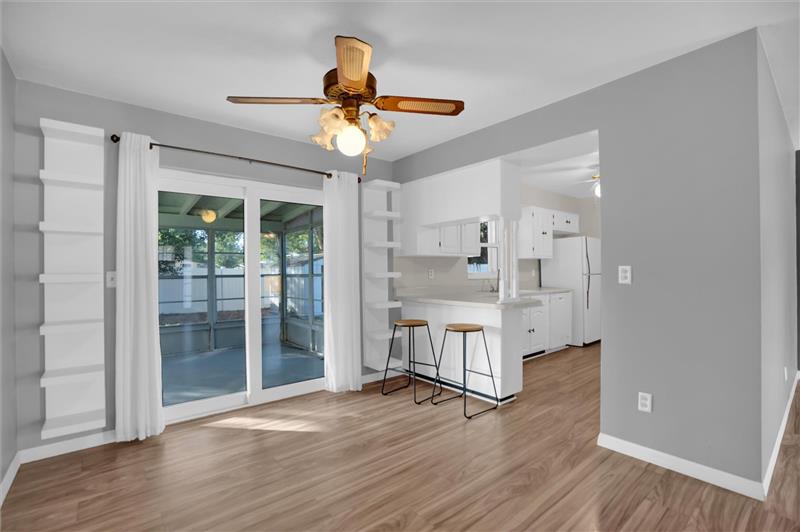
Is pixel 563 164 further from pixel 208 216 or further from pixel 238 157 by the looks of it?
pixel 208 216

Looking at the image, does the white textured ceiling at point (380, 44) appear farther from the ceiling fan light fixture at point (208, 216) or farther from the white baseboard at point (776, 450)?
the white baseboard at point (776, 450)

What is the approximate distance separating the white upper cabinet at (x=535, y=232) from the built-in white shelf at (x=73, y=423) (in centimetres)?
496

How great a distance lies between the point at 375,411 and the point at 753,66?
11.4 ft

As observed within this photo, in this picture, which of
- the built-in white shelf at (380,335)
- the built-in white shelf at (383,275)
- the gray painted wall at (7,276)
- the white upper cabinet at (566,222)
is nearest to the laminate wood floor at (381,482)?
the gray painted wall at (7,276)

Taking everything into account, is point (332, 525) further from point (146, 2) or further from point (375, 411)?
point (146, 2)

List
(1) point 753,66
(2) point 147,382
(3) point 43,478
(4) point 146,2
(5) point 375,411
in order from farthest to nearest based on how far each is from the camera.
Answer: (5) point 375,411 < (2) point 147,382 < (3) point 43,478 < (1) point 753,66 < (4) point 146,2

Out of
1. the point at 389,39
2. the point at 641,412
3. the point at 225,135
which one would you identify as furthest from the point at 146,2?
the point at 641,412

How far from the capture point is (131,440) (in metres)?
2.98

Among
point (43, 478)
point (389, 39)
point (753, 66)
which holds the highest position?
point (389, 39)

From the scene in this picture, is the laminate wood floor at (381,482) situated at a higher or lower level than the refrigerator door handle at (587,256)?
lower

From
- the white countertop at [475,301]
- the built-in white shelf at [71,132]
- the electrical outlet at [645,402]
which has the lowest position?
the electrical outlet at [645,402]

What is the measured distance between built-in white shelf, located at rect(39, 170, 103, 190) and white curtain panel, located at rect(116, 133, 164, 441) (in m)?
0.15

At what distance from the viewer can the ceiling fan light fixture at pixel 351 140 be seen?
6.97ft

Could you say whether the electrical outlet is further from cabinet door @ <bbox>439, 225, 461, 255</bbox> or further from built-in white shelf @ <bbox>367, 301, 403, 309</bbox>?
cabinet door @ <bbox>439, 225, 461, 255</bbox>
